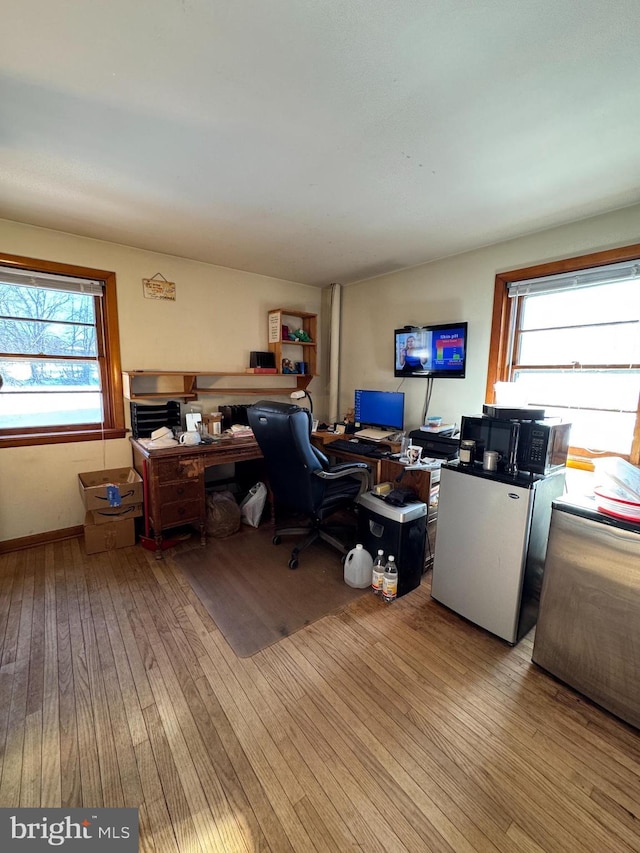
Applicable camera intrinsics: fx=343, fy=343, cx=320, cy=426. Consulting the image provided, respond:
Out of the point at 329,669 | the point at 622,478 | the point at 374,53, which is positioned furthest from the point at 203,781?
the point at 374,53

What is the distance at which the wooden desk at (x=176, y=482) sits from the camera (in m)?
2.45

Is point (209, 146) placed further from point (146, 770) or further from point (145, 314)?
point (146, 770)

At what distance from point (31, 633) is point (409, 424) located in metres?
2.98

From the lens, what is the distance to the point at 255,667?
158cm

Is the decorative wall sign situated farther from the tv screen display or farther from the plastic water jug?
the plastic water jug

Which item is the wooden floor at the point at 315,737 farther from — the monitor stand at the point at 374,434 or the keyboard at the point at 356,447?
the monitor stand at the point at 374,434

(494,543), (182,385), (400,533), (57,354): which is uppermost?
(57,354)

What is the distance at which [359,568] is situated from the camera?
2.15 m

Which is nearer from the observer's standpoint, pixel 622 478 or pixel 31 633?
pixel 622 478

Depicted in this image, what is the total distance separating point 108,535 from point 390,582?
6.79ft

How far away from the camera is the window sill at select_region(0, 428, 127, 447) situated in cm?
249

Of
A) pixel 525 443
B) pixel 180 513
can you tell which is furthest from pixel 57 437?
pixel 525 443

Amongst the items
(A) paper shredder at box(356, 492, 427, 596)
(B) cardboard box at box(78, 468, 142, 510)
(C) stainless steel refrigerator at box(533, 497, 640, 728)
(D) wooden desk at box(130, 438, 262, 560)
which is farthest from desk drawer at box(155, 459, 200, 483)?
(C) stainless steel refrigerator at box(533, 497, 640, 728)

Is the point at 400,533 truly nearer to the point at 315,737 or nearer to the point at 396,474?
the point at 396,474
